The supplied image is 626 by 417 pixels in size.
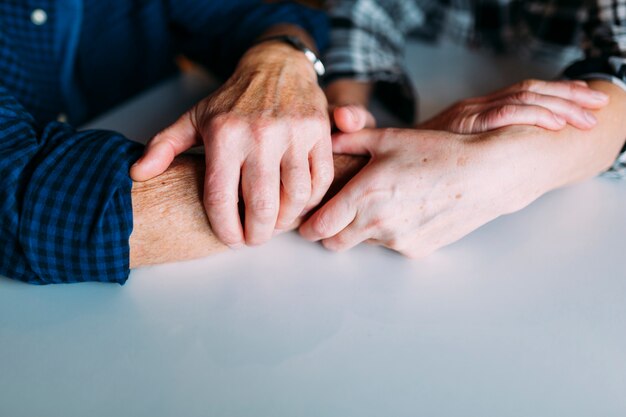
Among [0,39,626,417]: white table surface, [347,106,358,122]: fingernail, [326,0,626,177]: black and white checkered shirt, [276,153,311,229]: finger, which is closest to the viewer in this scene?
[0,39,626,417]: white table surface

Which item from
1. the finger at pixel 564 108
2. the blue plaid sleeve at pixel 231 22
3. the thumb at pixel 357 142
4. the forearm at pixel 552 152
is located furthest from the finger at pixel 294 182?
the blue plaid sleeve at pixel 231 22

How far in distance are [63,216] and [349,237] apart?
344 mm

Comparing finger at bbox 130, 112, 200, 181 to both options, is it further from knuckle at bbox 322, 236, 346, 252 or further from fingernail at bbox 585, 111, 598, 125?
fingernail at bbox 585, 111, 598, 125

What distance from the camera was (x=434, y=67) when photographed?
3.91ft

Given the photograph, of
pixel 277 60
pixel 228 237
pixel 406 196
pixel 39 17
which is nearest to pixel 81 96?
pixel 39 17

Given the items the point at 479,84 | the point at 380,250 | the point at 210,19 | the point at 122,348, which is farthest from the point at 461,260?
the point at 210,19

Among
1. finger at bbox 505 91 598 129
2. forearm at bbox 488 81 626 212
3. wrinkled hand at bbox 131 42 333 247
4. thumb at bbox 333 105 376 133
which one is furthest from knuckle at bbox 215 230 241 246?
finger at bbox 505 91 598 129

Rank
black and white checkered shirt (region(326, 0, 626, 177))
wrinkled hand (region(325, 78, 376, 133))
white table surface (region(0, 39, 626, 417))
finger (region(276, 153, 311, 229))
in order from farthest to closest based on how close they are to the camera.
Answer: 1. black and white checkered shirt (region(326, 0, 626, 177))
2. wrinkled hand (region(325, 78, 376, 133))
3. finger (region(276, 153, 311, 229))
4. white table surface (region(0, 39, 626, 417))

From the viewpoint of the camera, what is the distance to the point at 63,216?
0.64 meters

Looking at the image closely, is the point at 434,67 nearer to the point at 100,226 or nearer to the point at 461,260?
the point at 461,260

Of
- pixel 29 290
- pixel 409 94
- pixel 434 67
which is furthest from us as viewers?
pixel 434 67

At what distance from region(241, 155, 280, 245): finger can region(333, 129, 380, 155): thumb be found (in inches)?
5.6

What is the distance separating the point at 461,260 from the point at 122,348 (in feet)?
1.39

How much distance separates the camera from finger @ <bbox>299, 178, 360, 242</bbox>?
0.68 meters
